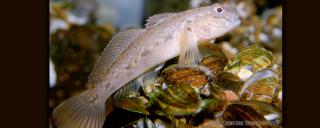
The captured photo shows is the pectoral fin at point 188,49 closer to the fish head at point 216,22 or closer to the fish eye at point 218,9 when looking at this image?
the fish head at point 216,22

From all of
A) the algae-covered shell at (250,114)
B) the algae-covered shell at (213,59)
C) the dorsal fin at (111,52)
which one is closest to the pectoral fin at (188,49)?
the algae-covered shell at (213,59)

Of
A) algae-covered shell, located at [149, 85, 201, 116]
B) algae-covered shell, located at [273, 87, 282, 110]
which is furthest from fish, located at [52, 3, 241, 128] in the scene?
algae-covered shell, located at [273, 87, 282, 110]

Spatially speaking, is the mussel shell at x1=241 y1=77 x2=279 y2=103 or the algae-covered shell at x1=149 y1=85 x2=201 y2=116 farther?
the mussel shell at x1=241 y1=77 x2=279 y2=103

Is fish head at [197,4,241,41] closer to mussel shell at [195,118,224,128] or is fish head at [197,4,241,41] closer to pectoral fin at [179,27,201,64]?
pectoral fin at [179,27,201,64]

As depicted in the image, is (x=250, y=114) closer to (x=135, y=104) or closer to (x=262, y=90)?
(x=262, y=90)

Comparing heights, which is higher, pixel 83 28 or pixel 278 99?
pixel 83 28

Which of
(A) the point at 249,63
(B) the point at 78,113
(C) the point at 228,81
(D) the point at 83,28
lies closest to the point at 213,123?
(C) the point at 228,81

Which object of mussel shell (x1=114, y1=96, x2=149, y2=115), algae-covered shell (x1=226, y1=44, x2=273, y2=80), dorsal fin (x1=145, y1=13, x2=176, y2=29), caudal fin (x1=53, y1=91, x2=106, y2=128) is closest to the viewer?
caudal fin (x1=53, y1=91, x2=106, y2=128)
